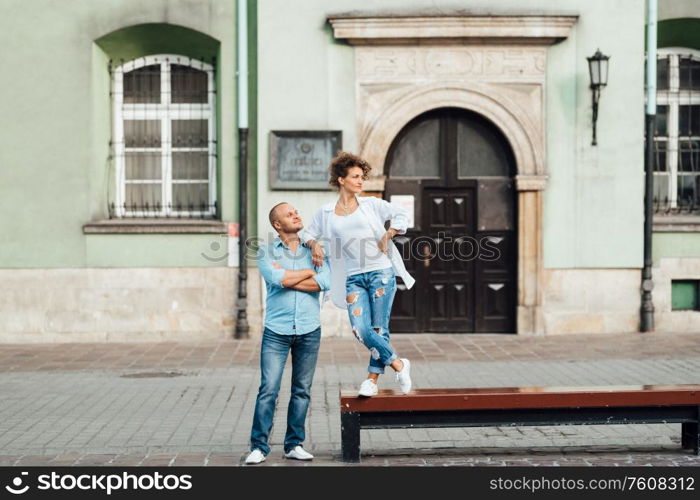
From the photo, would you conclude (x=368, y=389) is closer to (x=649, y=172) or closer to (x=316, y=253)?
(x=316, y=253)

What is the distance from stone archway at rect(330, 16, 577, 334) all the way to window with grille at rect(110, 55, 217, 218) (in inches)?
94.0

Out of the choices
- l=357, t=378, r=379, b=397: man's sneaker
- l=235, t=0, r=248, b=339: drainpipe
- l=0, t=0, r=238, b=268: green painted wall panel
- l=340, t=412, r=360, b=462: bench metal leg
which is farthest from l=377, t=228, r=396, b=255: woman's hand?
l=0, t=0, r=238, b=268: green painted wall panel

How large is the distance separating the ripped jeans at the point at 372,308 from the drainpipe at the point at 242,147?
7153mm

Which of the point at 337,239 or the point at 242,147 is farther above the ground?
the point at 242,147

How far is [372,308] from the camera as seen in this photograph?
722 cm

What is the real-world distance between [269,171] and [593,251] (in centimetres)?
449

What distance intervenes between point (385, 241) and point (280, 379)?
1148 mm

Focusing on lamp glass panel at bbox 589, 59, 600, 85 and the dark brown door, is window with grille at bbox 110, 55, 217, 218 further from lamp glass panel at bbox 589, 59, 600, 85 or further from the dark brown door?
lamp glass panel at bbox 589, 59, 600, 85

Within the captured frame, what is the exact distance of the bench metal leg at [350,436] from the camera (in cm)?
689

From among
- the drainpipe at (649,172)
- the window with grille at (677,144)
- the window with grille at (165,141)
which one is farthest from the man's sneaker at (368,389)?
the window with grille at (677,144)

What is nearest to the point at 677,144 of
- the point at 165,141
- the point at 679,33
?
the point at 679,33

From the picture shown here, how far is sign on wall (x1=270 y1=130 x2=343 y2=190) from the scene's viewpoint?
14195 mm

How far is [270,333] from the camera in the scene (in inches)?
268

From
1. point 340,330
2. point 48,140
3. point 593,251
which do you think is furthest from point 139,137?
point 593,251
